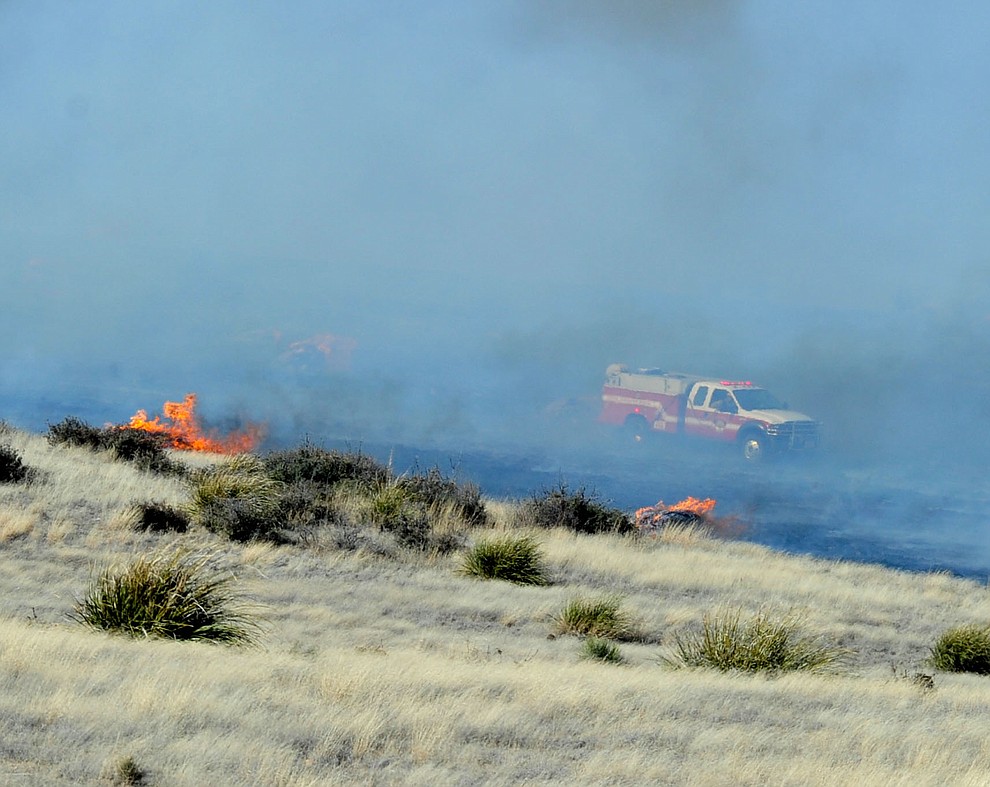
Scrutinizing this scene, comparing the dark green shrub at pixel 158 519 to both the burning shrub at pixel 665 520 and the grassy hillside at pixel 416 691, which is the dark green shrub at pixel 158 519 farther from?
the burning shrub at pixel 665 520

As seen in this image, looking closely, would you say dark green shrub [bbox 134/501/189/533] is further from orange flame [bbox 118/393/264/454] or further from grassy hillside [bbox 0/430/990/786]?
orange flame [bbox 118/393/264/454]

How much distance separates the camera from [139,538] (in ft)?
57.0

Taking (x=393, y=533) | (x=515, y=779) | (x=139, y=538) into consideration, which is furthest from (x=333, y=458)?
(x=515, y=779)

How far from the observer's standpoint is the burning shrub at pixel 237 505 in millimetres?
18156

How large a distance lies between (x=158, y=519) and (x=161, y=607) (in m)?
7.65

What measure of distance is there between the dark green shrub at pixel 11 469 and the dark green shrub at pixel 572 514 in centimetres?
961

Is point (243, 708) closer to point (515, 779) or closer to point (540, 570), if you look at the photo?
point (515, 779)

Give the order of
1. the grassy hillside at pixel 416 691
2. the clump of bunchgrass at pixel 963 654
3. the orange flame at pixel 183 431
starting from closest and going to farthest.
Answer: the grassy hillside at pixel 416 691, the clump of bunchgrass at pixel 963 654, the orange flame at pixel 183 431

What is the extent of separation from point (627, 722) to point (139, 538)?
36.3 feet

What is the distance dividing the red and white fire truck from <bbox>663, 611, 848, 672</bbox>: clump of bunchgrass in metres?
71.1

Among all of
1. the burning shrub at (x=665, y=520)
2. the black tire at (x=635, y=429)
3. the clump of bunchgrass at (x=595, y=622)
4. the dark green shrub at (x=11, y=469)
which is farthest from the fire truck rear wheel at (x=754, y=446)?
the clump of bunchgrass at (x=595, y=622)

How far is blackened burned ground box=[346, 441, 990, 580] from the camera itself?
276 feet

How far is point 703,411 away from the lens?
295ft

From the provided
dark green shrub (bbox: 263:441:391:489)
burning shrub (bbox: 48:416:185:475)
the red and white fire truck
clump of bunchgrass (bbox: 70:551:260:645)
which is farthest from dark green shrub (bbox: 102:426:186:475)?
the red and white fire truck
